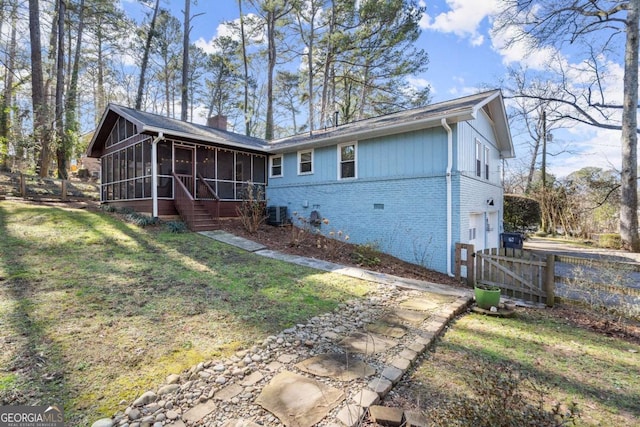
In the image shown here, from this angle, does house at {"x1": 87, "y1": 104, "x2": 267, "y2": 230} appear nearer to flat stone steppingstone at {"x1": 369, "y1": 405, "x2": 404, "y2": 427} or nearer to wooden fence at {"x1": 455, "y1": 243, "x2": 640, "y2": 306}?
wooden fence at {"x1": 455, "y1": 243, "x2": 640, "y2": 306}

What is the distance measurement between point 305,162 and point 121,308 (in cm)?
906

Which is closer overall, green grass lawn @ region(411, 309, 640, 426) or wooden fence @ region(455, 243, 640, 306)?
green grass lawn @ region(411, 309, 640, 426)

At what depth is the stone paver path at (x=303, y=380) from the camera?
214 cm

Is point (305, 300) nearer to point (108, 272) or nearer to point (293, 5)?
point (108, 272)

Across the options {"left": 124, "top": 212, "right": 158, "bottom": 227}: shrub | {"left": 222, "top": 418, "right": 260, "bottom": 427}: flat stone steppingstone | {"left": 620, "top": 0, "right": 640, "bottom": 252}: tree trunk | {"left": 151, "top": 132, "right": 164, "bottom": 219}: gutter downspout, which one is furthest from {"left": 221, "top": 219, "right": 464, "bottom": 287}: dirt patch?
{"left": 620, "top": 0, "right": 640, "bottom": 252}: tree trunk

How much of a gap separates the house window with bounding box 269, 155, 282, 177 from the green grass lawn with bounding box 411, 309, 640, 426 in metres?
10.3

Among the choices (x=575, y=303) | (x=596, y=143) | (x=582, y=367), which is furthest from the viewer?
(x=596, y=143)

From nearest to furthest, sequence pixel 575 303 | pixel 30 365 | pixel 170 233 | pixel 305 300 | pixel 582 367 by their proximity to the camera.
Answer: pixel 30 365 < pixel 582 367 < pixel 305 300 < pixel 575 303 < pixel 170 233

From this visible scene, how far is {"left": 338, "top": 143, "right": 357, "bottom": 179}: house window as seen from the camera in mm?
10461

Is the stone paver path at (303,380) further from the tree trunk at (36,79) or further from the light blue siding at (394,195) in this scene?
the tree trunk at (36,79)

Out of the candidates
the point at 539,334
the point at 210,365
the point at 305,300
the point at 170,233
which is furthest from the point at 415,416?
the point at 170,233

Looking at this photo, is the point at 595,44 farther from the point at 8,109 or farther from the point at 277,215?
the point at 8,109

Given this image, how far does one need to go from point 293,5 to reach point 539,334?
21909 mm

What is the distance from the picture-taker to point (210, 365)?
2.79 metres
